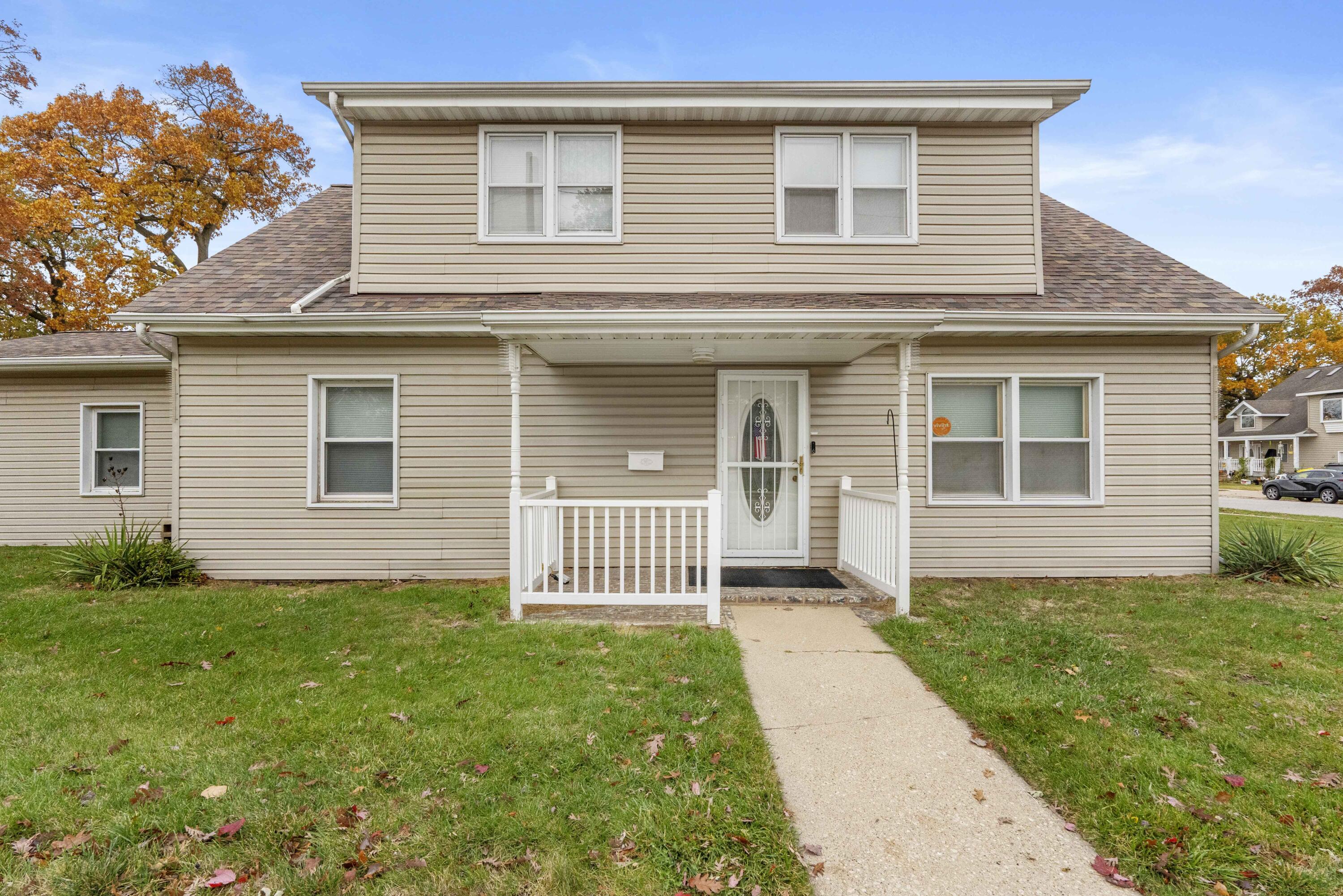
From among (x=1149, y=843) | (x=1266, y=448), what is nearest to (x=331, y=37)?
(x=1149, y=843)

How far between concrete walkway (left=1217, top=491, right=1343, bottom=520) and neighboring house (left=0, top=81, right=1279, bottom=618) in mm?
9159

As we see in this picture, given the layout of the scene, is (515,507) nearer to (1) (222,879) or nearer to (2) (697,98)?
(1) (222,879)

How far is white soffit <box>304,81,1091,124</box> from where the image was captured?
6371 millimetres

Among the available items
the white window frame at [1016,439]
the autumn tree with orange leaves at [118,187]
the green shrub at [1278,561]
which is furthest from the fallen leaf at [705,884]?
the autumn tree with orange leaves at [118,187]

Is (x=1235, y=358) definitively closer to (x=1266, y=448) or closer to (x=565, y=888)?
(x=1266, y=448)

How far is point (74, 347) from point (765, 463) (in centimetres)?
1083

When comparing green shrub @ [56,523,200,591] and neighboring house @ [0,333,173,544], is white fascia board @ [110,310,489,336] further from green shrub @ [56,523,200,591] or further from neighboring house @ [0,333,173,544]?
neighboring house @ [0,333,173,544]

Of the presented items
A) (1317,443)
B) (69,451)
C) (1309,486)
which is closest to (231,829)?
(69,451)

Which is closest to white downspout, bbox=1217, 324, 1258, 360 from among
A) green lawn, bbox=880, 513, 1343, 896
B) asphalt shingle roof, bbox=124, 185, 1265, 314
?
asphalt shingle roof, bbox=124, 185, 1265, 314

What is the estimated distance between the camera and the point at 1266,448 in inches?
1266

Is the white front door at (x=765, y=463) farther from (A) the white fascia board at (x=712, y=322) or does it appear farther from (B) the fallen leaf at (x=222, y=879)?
(B) the fallen leaf at (x=222, y=879)

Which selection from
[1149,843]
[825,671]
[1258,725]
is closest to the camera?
[1149,843]

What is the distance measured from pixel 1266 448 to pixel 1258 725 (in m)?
41.3

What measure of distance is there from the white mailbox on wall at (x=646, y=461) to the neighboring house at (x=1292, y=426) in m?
35.2
